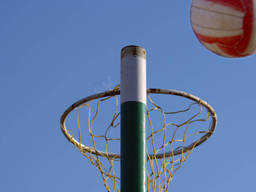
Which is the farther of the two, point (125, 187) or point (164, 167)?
point (164, 167)

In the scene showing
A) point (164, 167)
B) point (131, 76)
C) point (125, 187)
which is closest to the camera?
point (125, 187)

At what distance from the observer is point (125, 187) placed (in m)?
5.68

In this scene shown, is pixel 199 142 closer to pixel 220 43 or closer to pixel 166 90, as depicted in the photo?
pixel 166 90

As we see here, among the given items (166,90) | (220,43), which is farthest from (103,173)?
(220,43)

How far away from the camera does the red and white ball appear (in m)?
5.75

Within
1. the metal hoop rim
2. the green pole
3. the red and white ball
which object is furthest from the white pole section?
the red and white ball

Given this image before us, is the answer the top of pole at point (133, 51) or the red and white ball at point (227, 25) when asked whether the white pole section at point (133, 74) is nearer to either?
the top of pole at point (133, 51)

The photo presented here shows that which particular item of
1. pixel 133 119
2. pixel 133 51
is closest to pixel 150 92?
pixel 133 51

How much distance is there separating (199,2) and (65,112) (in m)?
2.38

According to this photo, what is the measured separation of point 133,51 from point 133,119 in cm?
85

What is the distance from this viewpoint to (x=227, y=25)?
578 cm

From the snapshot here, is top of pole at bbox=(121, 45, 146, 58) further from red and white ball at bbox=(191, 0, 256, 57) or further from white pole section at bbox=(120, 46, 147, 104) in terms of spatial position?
red and white ball at bbox=(191, 0, 256, 57)

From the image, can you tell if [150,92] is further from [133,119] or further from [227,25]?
[227,25]

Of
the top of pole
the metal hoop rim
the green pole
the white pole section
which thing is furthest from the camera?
the metal hoop rim
